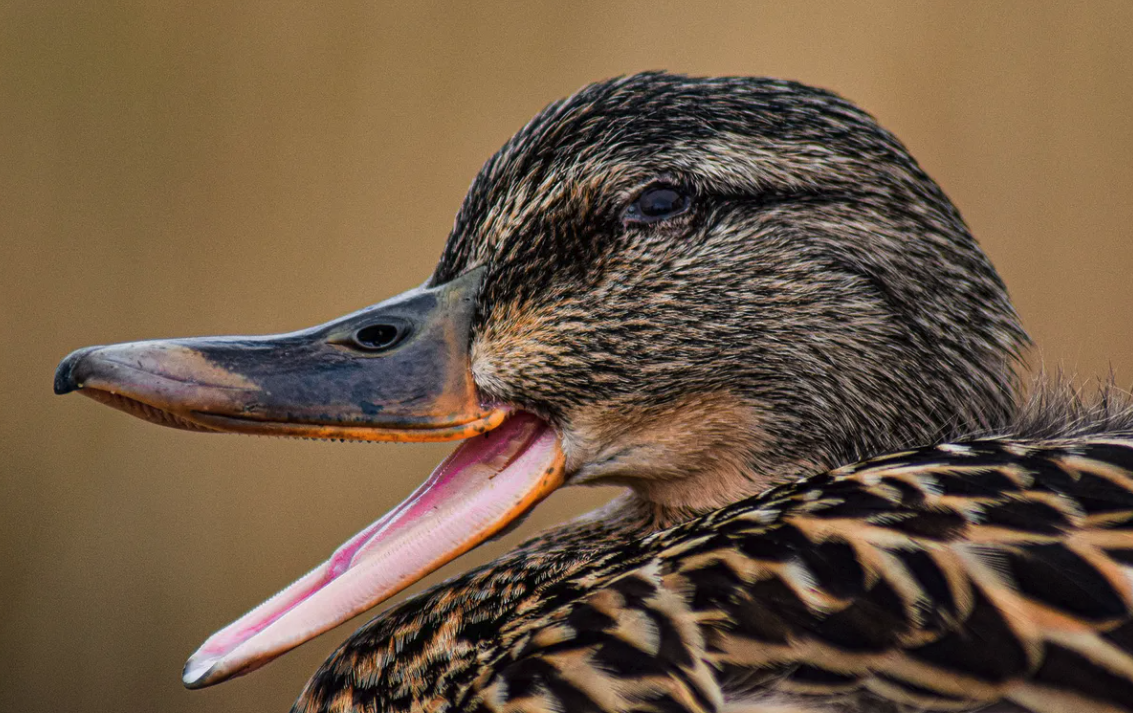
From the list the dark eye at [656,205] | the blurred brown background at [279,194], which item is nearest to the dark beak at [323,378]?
the dark eye at [656,205]

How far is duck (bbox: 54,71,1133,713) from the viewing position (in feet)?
4.88

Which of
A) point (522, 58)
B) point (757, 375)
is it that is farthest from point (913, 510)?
point (522, 58)

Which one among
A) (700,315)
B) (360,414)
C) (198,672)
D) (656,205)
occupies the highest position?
(656,205)

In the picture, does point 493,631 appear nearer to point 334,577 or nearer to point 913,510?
point 334,577

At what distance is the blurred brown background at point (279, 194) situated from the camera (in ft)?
11.6

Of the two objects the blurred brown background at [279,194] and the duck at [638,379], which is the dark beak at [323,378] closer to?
the duck at [638,379]

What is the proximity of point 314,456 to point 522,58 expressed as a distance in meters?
1.38

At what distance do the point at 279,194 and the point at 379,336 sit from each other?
2223 mm

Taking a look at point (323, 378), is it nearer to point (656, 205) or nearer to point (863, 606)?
point (656, 205)

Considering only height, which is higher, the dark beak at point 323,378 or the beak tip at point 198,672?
the dark beak at point 323,378

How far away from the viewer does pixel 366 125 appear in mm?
3764

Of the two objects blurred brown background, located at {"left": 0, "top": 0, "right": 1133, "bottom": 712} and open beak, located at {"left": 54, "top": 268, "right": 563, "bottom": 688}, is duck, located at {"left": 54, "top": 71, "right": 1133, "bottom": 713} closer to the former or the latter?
open beak, located at {"left": 54, "top": 268, "right": 563, "bottom": 688}

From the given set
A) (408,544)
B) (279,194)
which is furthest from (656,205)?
(279,194)

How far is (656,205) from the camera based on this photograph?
175cm
